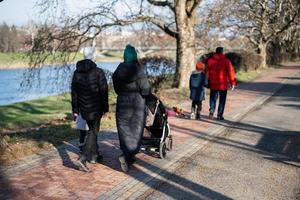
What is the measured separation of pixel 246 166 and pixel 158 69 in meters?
11.9

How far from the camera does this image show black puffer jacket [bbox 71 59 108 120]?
7566mm

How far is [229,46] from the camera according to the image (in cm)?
4609

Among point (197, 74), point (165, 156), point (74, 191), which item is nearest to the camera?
point (74, 191)

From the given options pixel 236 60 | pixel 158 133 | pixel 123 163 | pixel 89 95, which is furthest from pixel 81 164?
pixel 236 60

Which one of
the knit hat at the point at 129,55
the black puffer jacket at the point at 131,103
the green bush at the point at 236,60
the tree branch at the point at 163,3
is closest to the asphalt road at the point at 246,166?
the black puffer jacket at the point at 131,103

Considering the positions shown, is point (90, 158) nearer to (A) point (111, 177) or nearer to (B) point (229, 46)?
(A) point (111, 177)

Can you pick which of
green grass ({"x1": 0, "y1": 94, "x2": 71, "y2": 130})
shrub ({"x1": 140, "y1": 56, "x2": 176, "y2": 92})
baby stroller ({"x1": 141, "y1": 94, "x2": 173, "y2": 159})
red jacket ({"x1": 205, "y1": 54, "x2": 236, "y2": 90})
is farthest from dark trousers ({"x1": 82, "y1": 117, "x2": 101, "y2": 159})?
shrub ({"x1": 140, "y1": 56, "x2": 176, "y2": 92})

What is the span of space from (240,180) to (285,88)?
17.6 meters

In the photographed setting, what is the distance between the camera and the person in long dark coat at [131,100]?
7.35m

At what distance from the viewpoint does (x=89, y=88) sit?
7566mm

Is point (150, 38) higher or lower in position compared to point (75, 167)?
higher

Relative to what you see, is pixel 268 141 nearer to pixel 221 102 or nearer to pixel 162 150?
pixel 221 102

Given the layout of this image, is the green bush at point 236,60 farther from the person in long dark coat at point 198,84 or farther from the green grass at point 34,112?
the person in long dark coat at point 198,84

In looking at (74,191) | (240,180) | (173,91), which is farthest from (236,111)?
(74,191)
